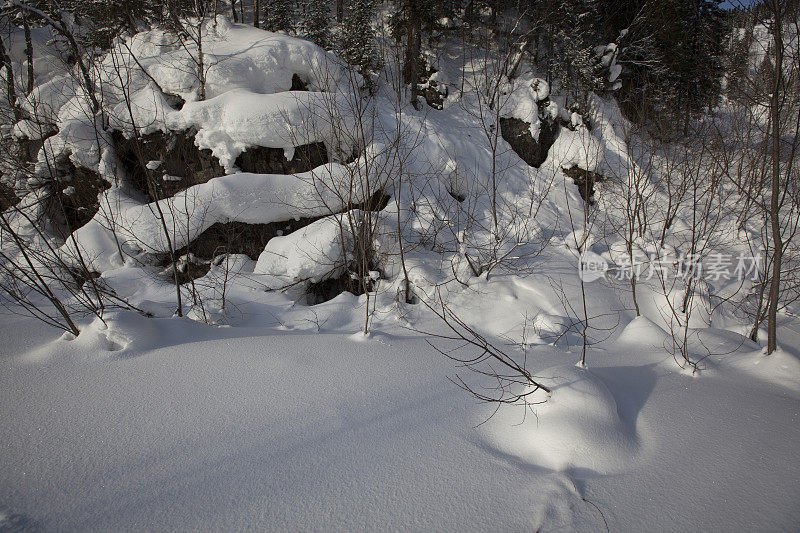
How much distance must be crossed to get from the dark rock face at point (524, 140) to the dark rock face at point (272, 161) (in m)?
7.05

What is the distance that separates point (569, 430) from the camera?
2.34 meters

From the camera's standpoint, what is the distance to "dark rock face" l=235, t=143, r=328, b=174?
28.4ft

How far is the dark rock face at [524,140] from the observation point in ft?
40.4

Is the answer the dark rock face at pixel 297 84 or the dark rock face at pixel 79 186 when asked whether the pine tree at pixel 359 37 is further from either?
the dark rock face at pixel 79 186

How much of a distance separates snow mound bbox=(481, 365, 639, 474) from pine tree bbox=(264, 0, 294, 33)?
18030 millimetres

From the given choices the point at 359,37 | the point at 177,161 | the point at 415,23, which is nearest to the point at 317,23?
the point at 359,37

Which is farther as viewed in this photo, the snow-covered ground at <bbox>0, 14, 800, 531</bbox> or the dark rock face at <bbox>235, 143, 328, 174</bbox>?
the dark rock face at <bbox>235, 143, 328, 174</bbox>

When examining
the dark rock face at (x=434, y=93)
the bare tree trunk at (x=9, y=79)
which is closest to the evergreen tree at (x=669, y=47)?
the dark rock face at (x=434, y=93)

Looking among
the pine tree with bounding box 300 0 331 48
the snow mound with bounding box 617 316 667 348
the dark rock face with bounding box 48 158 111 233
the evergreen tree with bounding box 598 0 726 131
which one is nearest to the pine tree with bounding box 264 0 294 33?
the pine tree with bounding box 300 0 331 48

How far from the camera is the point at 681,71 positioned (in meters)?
16.5

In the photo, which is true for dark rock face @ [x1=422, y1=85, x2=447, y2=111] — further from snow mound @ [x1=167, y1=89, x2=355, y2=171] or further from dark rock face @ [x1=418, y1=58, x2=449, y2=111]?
snow mound @ [x1=167, y1=89, x2=355, y2=171]

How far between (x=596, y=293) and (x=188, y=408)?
6.47 metres

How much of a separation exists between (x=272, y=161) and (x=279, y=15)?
35.1 feet

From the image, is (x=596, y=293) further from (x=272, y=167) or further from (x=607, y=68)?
(x=607, y=68)
